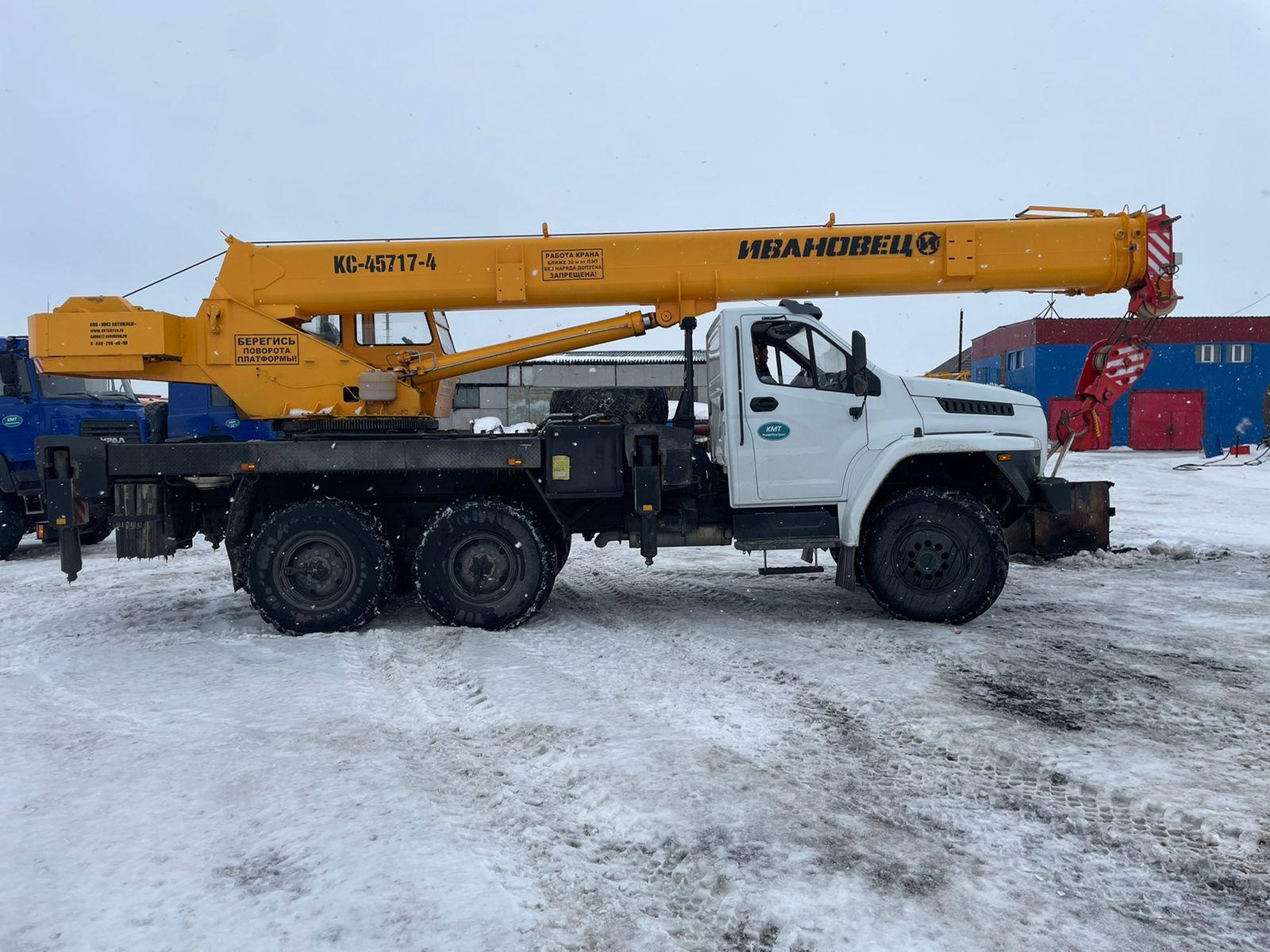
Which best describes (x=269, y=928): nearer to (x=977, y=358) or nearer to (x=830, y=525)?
(x=830, y=525)

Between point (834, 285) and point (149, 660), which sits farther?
point (834, 285)

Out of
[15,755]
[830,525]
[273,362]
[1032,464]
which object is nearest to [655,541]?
[830,525]

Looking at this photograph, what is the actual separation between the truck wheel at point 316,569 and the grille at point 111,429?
6.07 metres

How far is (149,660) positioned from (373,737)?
8.25ft

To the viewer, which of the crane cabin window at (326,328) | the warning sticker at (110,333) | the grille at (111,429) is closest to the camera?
the warning sticker at (110,333)

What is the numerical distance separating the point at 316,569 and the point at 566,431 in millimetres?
2182

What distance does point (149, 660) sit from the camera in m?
5.80

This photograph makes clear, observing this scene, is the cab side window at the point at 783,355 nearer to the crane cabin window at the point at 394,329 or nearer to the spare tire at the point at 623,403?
the spare tire at the point at 623,403

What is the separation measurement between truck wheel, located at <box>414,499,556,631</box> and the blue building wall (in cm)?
3113

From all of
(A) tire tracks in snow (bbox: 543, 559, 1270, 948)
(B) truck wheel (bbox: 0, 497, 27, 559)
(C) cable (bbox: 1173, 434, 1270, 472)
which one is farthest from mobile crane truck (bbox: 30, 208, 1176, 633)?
(C) cable (bbox: 1173, 434, 1270, 472)

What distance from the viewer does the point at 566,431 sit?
6.52 metres

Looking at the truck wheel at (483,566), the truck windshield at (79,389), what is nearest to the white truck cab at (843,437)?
the truck wheel at (483,566)

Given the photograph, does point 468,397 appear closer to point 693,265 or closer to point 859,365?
point 693,265

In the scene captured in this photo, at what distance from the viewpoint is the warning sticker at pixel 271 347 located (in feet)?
23.2
